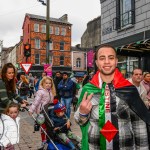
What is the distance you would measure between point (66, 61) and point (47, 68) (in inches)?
1502

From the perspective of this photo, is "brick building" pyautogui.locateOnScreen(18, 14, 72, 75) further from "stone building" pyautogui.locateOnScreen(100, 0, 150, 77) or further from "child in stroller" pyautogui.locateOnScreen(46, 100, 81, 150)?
"child in stroller" pyautogui.locateOnScreen(46, 100, 81, 150)

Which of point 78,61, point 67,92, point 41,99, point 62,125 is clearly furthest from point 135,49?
point 78,61

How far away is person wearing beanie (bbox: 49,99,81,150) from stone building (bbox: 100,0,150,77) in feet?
15.8

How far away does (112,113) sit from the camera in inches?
99.4

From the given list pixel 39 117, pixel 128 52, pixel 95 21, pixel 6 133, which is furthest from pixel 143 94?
pixel 95 21

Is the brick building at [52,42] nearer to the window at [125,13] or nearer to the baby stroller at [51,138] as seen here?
the window at [125,13]

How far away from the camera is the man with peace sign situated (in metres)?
2.51

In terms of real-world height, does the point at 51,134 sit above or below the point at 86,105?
below

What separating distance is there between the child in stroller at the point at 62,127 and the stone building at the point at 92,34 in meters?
46.3

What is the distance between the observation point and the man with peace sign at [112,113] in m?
2.51

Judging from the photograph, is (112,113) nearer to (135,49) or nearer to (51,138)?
(51,138)

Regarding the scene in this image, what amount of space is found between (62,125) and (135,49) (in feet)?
19.6

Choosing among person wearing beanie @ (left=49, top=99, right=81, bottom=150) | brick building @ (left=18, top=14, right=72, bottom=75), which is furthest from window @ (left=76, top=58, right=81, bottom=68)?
person wearing beanie @ (left=49, top=99, right=81, bottom=150)

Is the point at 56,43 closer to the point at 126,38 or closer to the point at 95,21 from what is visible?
the point at 95,21
